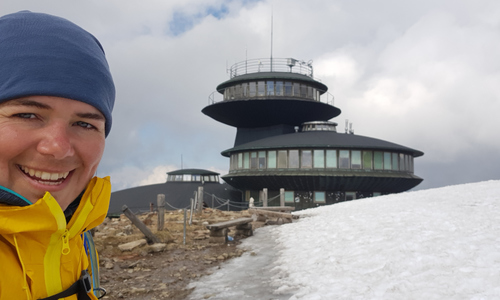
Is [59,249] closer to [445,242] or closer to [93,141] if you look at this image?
[93,141]

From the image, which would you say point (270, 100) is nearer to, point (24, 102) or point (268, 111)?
point (268, 111)

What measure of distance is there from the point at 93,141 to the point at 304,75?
3959 centimetres

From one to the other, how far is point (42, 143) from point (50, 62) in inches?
17.4

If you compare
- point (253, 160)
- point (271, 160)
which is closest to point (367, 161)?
point (271, 160)

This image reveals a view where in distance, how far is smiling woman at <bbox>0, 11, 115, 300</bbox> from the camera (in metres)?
1.69

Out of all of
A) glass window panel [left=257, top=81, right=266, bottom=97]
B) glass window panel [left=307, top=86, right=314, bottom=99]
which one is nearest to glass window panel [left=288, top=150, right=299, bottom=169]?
glass window panel [left=257, top=81, right=266, bottom=97]

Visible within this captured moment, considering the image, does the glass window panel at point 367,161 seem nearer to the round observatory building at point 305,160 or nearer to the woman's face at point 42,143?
the round observatory building at point 305,160

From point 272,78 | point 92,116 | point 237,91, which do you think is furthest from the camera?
point 237,91

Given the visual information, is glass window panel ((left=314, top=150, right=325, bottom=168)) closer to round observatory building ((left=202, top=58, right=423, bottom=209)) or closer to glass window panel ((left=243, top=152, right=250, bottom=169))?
round observatory building ((left=202, top=58, right=423, bottom=209))

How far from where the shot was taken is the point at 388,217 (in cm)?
1219

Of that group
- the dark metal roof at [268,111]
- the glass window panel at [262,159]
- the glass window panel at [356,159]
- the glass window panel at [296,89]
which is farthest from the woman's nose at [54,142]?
the glass window panel at [296,89]

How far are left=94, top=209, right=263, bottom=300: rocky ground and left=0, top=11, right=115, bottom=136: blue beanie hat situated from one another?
5.62 metres

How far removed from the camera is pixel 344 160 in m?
29.2

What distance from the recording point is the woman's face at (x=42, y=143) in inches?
66.9
